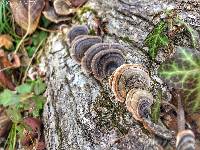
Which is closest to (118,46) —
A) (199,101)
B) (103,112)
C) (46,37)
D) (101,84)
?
(101,84)

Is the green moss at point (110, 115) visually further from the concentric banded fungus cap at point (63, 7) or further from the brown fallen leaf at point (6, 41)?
the brown fallen leaf at point (6, 41)

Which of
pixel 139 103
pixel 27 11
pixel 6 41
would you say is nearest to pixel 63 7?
pixel 27 11

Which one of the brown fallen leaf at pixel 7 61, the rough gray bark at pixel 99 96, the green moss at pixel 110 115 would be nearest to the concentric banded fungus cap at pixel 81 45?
→ the rough gray bark at pixel 99 96

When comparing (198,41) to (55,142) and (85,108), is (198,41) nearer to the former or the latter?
(85,108)

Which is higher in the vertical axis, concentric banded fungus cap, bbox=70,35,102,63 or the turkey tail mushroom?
concentric banded fungus cap, bbox=70,35,102,63

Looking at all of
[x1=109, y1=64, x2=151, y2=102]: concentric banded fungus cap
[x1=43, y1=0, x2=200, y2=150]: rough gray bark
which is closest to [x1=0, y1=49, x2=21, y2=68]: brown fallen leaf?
[x1=43, y1=0, x2=200, y2=150]: rough gray bark

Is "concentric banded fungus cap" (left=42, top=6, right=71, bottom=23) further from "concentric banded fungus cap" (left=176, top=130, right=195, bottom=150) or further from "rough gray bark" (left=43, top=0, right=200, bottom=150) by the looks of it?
"concentric banded fungus cap" (left=176, top=130, right=195, bottom=150)
